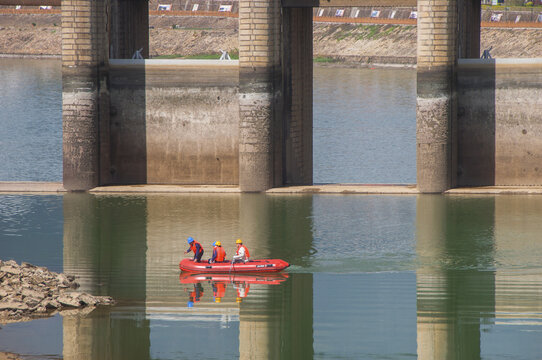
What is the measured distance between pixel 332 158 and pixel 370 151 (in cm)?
364

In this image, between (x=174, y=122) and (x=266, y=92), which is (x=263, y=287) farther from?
(x=174, y=122)

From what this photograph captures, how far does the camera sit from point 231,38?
467ft

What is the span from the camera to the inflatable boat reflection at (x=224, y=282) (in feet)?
107

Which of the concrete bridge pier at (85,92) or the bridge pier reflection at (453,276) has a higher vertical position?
the concrete bridge pier at (85,92)

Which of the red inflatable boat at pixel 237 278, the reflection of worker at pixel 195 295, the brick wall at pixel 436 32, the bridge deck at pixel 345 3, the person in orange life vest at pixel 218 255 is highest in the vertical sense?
the bridge deck at pixel 345 3

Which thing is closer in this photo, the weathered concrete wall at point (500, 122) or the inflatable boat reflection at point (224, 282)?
the inflatable boat reflection at point (224, 282)

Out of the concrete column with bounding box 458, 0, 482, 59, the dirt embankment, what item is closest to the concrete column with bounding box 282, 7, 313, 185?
the concrete column with bounding box 458, 0, 482, 59

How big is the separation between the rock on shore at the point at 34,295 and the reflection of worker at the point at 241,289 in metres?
3.69

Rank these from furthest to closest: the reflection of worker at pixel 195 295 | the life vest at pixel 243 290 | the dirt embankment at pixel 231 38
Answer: the dirt embankment at pixel 231 38 < the life vest at pixel 243 290 < the reflection of worker at pixel 195 295

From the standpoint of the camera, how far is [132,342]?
1101 inches

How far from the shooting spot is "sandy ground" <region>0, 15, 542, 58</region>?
118 m

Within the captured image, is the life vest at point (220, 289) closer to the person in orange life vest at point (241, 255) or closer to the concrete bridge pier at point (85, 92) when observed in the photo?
the person in orange life vest at point (241, 255)

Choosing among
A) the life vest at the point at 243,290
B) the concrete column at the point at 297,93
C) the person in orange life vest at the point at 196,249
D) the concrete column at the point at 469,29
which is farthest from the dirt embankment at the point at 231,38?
the life vest at the point at 243,290

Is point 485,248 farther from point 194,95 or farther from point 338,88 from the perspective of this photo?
point 338,88
